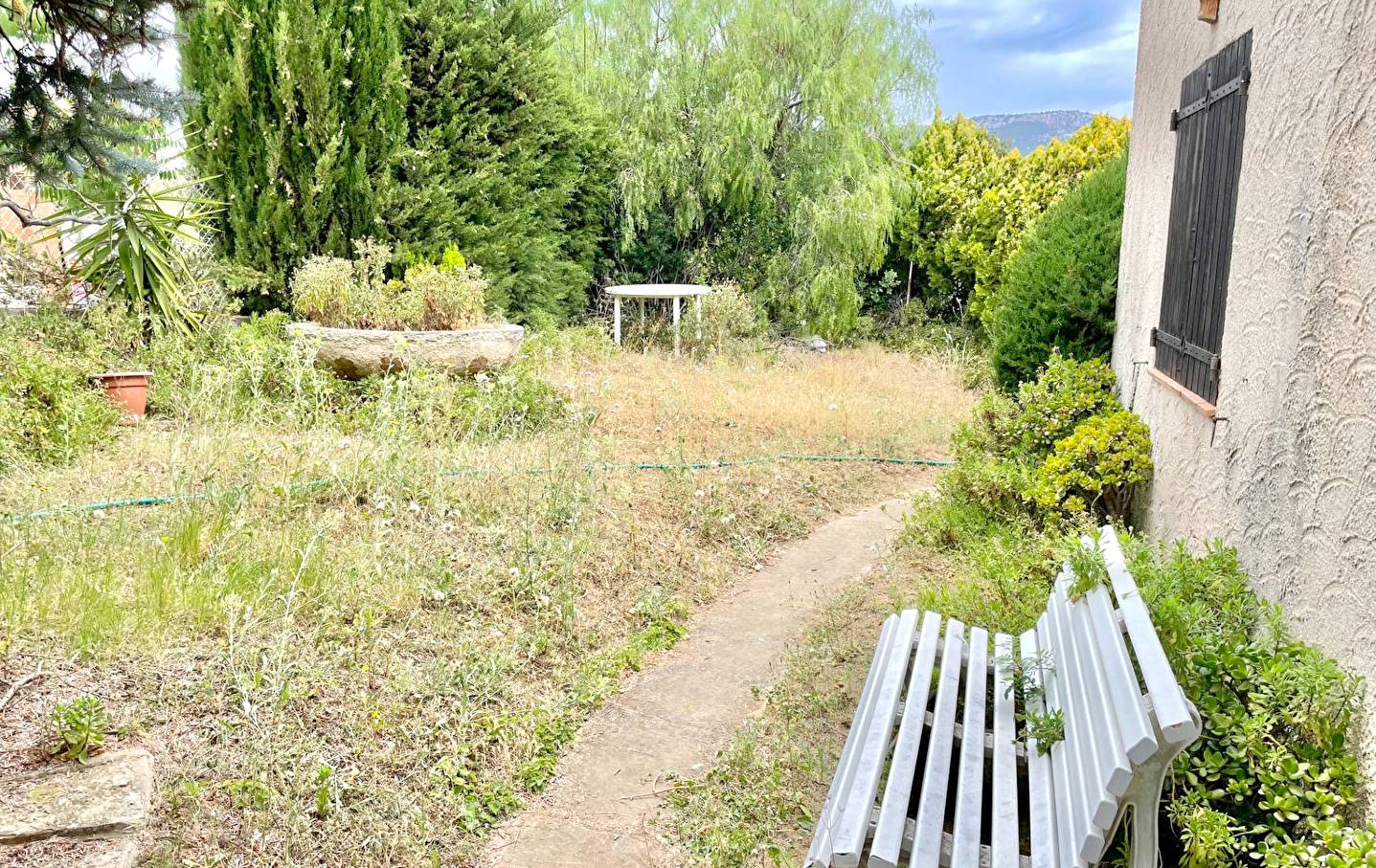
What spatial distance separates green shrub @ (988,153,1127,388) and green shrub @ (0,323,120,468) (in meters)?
5.88

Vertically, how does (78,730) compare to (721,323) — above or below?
below

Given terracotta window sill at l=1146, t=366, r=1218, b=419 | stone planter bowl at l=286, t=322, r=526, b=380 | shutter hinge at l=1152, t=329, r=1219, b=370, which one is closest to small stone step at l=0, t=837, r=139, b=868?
terracotta window sill at l=1146, t=366, r=1218, b=419

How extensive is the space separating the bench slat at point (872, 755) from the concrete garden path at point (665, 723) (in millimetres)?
754

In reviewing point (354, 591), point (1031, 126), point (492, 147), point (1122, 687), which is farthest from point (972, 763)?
point (1031, 126)

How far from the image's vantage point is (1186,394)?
3.78 m

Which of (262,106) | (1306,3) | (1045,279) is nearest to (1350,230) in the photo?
(1306,3)

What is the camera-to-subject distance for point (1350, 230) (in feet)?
7.50

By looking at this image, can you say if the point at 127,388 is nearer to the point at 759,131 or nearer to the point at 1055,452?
the point at 1055,452

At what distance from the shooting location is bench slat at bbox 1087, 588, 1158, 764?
185cm

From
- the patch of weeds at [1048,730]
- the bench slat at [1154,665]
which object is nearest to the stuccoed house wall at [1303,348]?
the bench slat at [1154,665]

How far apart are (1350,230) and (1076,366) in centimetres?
355

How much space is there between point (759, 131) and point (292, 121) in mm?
5792

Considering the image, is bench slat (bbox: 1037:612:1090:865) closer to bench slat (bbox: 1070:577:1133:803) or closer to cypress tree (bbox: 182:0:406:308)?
bench slat (bbox: 1070:577:1133:803)

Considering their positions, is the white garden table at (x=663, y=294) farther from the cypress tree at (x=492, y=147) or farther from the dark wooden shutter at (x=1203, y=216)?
the dark wooden shutter at (x=1203, y=216)
